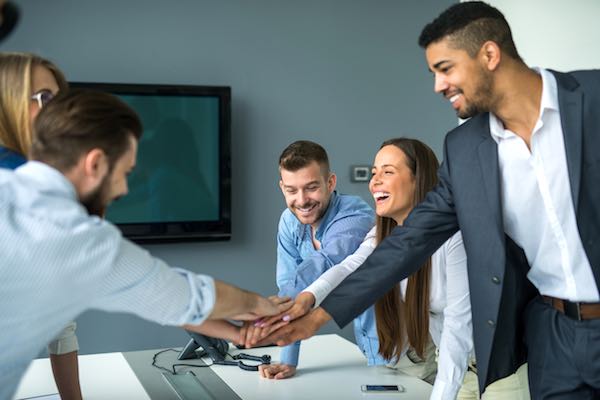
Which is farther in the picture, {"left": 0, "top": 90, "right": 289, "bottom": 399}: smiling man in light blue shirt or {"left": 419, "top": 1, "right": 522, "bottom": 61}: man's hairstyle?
{"left": 419, "top": 1, "right": 522, "bottom": 61}: man's hairstyle

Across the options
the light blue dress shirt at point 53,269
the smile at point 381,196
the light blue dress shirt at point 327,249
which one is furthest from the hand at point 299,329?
the light blue dress shirt at point 53,269

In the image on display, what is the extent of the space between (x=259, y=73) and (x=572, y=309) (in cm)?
333

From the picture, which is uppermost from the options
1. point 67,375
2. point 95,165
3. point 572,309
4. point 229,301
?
point 95,165

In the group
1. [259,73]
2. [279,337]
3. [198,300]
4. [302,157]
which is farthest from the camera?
[259,73]

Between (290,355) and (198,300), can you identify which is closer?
(198,300)

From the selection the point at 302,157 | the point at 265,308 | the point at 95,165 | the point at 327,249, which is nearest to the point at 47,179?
the point at 95,165

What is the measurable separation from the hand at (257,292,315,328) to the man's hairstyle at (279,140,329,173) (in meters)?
0.83

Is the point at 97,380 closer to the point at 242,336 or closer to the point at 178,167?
the point at 242,336

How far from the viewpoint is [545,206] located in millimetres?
2055

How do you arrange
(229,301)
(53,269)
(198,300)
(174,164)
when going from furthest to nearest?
1. (174,164)
2. (229,301)
3. (198,300)
4. (53,269)

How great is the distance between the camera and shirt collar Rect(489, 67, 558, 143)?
206cm

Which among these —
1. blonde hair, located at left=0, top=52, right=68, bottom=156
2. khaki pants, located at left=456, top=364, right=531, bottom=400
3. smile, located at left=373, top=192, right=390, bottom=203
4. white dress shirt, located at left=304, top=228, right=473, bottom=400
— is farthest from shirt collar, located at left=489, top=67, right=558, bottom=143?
blonde hair, located at left=0, top=52, right=68, bottom=156

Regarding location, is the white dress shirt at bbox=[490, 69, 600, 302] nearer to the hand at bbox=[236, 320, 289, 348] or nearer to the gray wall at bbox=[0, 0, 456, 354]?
the hand at bbox=[236, 320, 289, 348]

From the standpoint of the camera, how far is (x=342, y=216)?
3160mm
